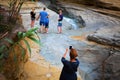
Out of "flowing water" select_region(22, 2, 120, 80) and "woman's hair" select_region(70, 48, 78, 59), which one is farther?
"flowing water" select_region(22, 2, 120, 80)

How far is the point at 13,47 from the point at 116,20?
10950 millimetres

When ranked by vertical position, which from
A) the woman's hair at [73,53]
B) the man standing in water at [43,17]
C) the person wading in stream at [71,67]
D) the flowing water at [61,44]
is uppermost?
the woman's hair at [73,53]

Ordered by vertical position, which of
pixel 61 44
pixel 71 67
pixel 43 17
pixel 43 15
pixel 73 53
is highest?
pixel 73 53

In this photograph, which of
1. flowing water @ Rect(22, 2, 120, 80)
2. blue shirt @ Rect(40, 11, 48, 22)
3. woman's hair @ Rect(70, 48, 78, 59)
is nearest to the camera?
woman's hair @ Rect(70, 48, 78, 59)

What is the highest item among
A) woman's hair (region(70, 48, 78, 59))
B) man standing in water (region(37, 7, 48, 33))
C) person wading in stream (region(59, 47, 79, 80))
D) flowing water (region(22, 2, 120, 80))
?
woman's hair (region(70, 48, 78, 59))

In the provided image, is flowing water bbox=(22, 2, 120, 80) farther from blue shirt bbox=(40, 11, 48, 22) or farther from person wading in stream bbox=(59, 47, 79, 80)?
person wading in stream bbox=(59, 47, 79, 80)

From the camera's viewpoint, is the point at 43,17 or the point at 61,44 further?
the point at 43,17

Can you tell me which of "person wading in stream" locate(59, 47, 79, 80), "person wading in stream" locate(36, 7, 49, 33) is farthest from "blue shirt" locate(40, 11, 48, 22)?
"person wading in stream" locate(59, 47, 79, 80)

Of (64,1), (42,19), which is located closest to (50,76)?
(42,19)

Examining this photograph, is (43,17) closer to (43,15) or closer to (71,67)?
(43,15)

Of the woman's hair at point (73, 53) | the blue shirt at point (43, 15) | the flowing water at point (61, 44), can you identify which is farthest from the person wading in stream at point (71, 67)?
the blue shirt at point (43, 15)

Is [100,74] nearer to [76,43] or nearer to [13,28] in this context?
[76,43]

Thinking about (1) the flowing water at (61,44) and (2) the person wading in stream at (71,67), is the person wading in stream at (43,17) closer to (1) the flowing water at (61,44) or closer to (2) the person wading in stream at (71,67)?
(1) the flowing water at (61,44)

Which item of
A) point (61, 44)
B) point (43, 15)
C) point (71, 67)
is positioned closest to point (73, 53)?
point (71, 67)
